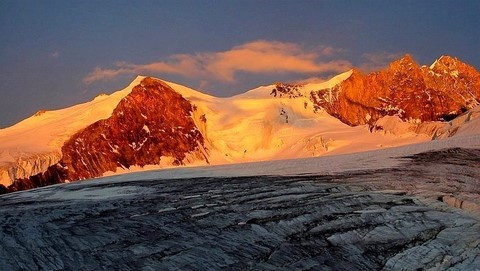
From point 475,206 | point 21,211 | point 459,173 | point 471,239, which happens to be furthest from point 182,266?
point 459,173

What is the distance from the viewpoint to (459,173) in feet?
39.4

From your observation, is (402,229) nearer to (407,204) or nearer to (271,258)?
(407,204)

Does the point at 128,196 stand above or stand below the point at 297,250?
above

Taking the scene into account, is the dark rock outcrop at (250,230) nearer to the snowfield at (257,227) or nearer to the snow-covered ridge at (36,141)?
the snowfield at (257,227)

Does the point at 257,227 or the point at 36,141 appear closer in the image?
the point at 257,227

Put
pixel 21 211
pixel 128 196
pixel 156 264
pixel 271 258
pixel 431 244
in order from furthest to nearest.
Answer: pixel 128 196
pixel 21 211
pixel 431 244
pixel 271 258
pixel 156 264

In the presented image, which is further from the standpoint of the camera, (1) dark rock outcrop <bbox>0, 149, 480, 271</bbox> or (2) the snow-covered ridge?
(2) the snow-covered ridge

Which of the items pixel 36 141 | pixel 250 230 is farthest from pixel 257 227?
pixel 36 141

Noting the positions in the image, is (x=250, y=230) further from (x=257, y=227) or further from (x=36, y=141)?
(x=36, y=141)

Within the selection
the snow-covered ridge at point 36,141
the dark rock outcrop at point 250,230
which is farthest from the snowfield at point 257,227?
the snow-covered ridge at point 36,141

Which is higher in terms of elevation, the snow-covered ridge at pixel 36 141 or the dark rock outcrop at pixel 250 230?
the snow-covered ridge at pixel 36 141

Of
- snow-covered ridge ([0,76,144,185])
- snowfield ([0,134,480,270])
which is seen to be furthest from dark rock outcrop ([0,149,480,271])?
snow-covered ridge ([0,76,144,185])

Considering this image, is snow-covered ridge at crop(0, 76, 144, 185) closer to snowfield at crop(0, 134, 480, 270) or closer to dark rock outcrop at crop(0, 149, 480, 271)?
snowfield at crop(0, 134, 480, 270)

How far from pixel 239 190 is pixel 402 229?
338 cm
